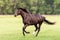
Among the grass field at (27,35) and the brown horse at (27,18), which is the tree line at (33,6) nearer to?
the grass field at (27,35)

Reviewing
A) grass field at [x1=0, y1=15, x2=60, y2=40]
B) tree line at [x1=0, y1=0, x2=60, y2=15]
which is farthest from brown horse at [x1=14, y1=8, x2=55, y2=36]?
tree line at [x1=0, y1=0, x2=60, y2=15]

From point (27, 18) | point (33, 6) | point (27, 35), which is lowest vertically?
point (33, 6)

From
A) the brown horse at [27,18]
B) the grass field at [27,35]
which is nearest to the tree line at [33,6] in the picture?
the grass field at [27,35]

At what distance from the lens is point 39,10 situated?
56.4 meters

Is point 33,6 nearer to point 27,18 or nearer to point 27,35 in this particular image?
point 27,35

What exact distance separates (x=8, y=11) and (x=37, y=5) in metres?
7.33

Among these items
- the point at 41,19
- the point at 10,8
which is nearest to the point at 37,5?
the point at 10,8

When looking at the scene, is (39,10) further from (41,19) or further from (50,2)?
(41,19)

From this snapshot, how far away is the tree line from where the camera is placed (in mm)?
54219

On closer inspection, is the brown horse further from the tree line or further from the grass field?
the tree line

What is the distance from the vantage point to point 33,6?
5662cm

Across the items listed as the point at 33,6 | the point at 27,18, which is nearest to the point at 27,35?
the point at 27,18

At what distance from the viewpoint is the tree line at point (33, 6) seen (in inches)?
2135

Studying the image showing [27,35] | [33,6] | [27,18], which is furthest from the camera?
[33,6]
